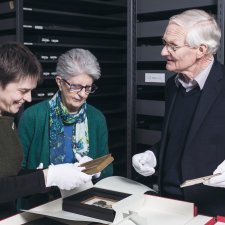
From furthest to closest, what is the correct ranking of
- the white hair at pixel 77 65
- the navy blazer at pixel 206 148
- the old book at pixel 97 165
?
1. the white hair at pixel 77 65
2. the navy blazer at pixel 206 148
3. the old book at pixel 97 165

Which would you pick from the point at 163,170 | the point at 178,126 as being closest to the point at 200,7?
the point at 178,126

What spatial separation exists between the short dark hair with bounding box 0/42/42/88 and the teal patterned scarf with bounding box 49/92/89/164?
0.71 meters

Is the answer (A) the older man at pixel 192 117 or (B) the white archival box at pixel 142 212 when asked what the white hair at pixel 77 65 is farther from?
(B) the white archival box at pixel 142 212

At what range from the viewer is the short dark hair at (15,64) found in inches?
58.9

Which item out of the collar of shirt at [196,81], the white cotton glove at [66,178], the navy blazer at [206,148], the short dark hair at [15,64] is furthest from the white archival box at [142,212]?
the collar of shirt at [196,81]

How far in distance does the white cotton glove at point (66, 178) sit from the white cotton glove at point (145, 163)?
0.52 meters

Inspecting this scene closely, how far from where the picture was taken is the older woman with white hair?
7.23ft

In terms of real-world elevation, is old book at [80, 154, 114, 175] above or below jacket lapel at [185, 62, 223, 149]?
below

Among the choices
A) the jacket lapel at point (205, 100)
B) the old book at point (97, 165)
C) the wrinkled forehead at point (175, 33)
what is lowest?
the old book at point (97, 165)

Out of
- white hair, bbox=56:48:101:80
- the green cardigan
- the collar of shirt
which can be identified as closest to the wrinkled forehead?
the collar of shirt

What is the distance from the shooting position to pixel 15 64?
1506 mm

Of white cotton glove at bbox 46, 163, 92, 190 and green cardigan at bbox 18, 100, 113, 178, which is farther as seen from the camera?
green cardigan at bbox 18, 100, 113, 178

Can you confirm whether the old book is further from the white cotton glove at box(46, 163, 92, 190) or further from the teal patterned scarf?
the teal patterned scarf

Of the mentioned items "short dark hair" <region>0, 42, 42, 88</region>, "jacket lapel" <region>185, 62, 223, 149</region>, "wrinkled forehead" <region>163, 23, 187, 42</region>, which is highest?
"wrinkled forehead" <region>163, 23, 187, 42</region>
